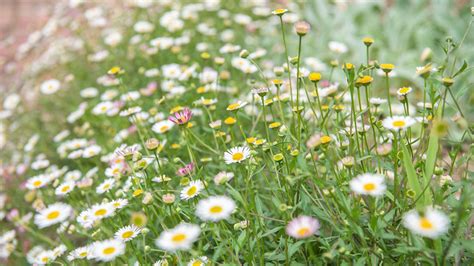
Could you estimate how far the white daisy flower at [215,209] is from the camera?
1.07 metres

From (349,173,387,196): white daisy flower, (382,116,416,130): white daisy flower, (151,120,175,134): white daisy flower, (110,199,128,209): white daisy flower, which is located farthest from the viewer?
(151,120,175,134): white daisy flower

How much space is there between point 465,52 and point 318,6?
117 centimetres

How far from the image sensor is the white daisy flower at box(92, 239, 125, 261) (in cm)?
121

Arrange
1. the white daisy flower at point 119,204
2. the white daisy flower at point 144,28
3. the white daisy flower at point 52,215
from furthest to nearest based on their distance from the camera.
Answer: the white daisy flower at point 144,28 → the white daisy flower at point 52,215 → the white daisy flower at point 119,204

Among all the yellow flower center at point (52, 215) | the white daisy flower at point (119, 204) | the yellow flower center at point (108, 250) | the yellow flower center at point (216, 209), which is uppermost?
the yellow flower center at point (216, 209)

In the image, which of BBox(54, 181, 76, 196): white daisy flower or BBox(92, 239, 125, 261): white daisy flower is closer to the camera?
BBox(92, 239, 125, 261): white daisy flower

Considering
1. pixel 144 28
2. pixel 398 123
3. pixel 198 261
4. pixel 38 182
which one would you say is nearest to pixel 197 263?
pixel 198 261

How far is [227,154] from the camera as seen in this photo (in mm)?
1387

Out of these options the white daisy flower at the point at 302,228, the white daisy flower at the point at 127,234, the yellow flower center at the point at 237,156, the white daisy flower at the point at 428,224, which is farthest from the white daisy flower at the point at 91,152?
the white daisy flower at the point at 428,224

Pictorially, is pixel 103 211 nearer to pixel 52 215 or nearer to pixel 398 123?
A: pixel 52 215

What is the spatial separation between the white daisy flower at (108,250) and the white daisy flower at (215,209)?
250 millimetres

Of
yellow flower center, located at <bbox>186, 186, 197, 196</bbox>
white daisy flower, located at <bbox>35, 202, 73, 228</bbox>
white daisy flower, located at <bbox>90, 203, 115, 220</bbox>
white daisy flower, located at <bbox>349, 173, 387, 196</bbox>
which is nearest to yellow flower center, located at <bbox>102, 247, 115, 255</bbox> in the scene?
white daisy flower, located at <bbox>90, 203, 115, 220</bbox>

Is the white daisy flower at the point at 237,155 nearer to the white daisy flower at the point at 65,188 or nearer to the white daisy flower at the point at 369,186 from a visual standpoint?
the white daisy flower at the point at 369,186

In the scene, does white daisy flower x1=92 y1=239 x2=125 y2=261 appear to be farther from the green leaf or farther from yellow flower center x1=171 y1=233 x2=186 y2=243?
the green leaf
